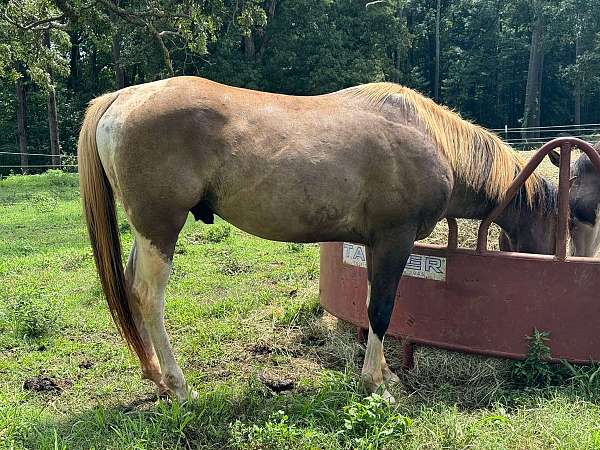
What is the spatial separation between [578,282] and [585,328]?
0.28 meters

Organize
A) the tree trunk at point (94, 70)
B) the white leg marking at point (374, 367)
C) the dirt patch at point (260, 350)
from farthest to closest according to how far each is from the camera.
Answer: the tree trunk at point (94, 70) → the dirt patch at point (260, 350) → the white leg marking at point (374, 367)

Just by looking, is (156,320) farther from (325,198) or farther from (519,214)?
(519,214)

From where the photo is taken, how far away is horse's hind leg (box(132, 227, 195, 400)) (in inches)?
124

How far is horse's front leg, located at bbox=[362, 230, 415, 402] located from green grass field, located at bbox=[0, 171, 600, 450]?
15 cm

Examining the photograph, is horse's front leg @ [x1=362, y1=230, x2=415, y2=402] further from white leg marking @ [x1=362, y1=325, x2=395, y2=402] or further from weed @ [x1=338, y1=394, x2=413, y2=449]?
weed @ [x1=338, y1=394, x2=413, y2=449]

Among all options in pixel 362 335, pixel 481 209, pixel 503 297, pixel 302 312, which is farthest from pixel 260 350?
pixel 481 209

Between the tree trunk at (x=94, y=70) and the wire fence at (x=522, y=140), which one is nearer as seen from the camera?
the wire fence at (x=522, y=140)

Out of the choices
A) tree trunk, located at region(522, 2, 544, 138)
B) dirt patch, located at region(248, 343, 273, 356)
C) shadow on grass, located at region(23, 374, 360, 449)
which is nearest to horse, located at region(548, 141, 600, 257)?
shadow on grass, located at region(23, 374, 360, 449)

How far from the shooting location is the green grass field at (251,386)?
2797 mm

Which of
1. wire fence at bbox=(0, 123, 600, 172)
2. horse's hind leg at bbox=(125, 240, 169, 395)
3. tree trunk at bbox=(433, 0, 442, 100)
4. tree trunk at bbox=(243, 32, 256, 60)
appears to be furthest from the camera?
tree trunk at bbox=(433, 0, 442, 100)

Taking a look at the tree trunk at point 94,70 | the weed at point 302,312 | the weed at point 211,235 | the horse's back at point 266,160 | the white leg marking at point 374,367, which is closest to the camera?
the horse's back at point 266,160

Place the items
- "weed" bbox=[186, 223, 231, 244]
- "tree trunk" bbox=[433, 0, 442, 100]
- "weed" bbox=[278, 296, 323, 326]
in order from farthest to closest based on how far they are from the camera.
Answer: "tree trunk" bbox=[433, 0, 442, 100] < "weed" bbox=[186, 223, 231, 244] < "weed" bbox=[278, 296, 323, 326]

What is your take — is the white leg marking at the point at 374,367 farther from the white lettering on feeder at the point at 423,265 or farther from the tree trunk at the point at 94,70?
the tree trunk at the point at 94,70

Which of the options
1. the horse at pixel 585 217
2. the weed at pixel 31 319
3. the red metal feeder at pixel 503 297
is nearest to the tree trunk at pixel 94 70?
the weed at pixel 31 319
